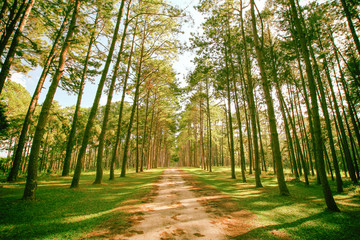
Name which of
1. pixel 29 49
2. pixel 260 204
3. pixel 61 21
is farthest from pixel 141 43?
pixel 260 204

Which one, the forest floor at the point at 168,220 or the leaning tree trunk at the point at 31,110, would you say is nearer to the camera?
the forest floor at the point at 168,220

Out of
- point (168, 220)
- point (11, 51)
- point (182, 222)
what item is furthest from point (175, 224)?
point (11, 51)

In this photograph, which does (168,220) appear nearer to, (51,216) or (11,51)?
(51,216)

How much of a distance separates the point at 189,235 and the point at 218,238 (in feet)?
2.18

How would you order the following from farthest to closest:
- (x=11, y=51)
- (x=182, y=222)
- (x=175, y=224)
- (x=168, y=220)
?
(x=11, y=51), (x=168, y=220), (x=182, y=222), (x=175, y=224)

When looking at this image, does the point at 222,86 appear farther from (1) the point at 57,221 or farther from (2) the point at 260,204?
(1) the point at 57,221

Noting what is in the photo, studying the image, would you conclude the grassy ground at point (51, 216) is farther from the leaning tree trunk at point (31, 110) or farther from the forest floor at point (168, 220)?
the leaning tree trunk at point (31, 110)

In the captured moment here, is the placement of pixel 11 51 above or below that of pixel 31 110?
above

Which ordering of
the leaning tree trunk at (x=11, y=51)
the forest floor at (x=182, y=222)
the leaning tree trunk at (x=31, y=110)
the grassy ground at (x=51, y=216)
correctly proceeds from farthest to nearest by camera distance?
the leaning tree trunk at (x=31, y=110) → the leaning tree trunk at (x=11, y=51) → the forest floor at (x=182, y=222) → the grassy ground at (x=51, y=216)

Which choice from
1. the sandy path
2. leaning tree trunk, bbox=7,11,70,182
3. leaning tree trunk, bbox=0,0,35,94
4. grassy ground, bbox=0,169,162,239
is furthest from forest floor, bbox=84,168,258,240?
leaning tree trunk, bbox=7,11,70,182

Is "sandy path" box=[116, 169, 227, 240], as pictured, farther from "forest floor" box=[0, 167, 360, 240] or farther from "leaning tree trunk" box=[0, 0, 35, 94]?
"leaning tree trunk" box=[0, 0, 35, 94]

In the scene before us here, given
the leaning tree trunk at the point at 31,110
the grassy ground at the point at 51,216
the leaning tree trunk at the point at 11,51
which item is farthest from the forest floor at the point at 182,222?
the leaning tree trunk at the point at 31,110

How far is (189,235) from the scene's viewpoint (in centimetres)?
360

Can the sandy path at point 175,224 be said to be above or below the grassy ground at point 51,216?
below
